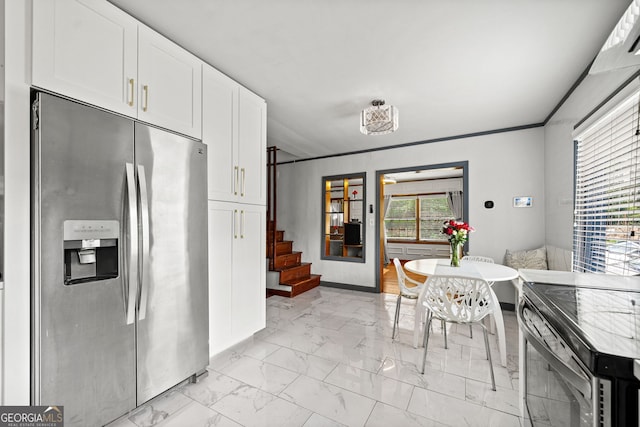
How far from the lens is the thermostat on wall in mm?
3600

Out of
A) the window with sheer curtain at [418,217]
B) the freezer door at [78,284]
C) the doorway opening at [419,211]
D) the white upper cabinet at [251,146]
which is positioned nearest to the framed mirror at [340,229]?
the doorway opening at [419,211]

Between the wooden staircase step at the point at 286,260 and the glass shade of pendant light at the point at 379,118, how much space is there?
110 inches

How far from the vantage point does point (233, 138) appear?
248cm

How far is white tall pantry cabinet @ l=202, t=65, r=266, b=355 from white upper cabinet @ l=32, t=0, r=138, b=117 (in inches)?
23.5

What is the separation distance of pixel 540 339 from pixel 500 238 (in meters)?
3.23

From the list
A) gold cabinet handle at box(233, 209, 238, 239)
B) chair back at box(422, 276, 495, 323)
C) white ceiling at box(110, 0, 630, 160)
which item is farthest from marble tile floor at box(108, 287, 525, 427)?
white ceiling at box(110, 0, 630, 160)

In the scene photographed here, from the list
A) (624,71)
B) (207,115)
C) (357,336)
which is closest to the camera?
(624,71)

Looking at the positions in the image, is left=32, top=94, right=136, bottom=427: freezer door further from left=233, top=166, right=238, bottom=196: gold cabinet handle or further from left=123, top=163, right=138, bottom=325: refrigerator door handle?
left=233, top=166, right=238, bottom=196: gold cabinet handle

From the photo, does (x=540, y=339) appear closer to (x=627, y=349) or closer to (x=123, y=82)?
(x=627, y=349)

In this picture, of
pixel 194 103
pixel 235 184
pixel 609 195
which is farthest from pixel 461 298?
pixel 194 103

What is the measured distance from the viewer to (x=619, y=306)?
1.04 m

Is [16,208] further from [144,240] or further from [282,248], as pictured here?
[282,248]

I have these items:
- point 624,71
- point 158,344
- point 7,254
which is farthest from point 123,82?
point 624,71

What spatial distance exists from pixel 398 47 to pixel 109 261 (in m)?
2.41
